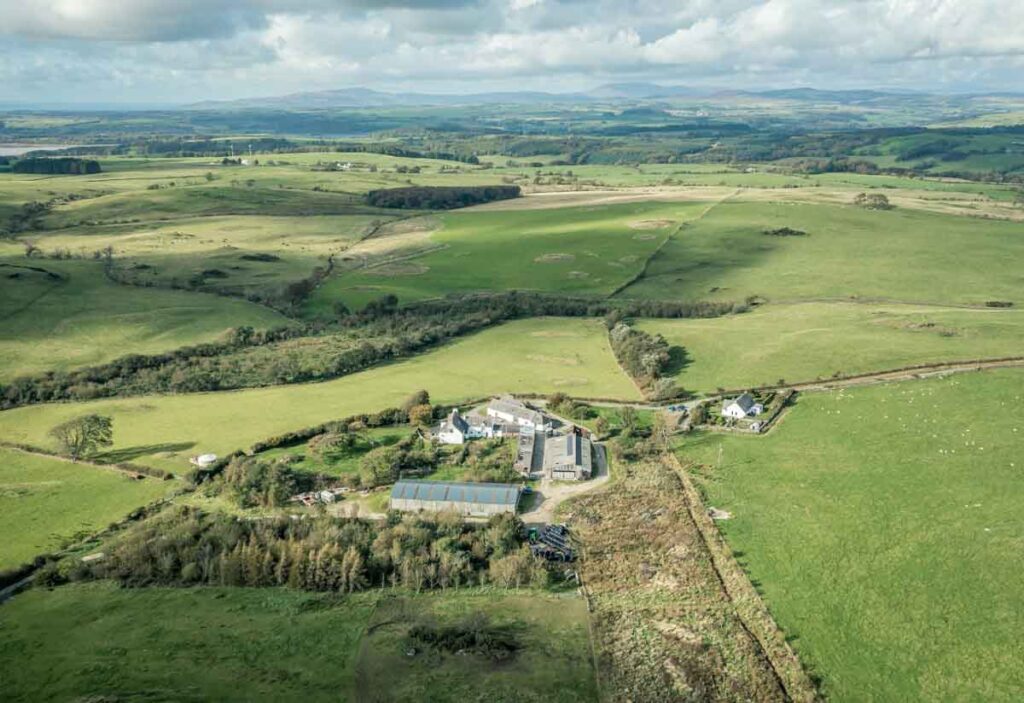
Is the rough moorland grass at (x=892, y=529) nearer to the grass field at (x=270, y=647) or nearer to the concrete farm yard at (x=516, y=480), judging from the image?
the concrete farm yard at (x=516, y=480)

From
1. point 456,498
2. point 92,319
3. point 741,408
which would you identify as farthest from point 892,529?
point 92,319

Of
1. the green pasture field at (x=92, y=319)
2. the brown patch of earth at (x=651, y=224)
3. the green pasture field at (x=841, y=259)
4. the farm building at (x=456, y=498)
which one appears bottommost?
the green pasture field at (x=841, y=259)

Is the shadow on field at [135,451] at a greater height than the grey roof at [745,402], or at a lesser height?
greater

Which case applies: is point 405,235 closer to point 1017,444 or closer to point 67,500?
point 67,500

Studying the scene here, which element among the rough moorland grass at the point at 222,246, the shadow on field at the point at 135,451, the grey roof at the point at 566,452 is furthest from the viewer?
the rough moorland grass at the point at 222,246

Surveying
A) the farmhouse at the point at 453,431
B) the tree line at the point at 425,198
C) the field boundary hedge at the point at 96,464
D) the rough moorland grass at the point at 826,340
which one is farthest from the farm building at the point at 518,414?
the tree line at the point at 425,198

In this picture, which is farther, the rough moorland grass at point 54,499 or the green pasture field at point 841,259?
the green pasture field at point 841,259

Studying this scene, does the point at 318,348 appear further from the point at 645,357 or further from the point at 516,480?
the point at 516,480

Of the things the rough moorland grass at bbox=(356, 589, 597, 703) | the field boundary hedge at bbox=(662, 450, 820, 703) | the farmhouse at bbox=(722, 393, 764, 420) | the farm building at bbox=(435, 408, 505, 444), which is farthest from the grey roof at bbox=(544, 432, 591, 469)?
the rough moorland grass at bbox=(356, 589, 597, 703)
